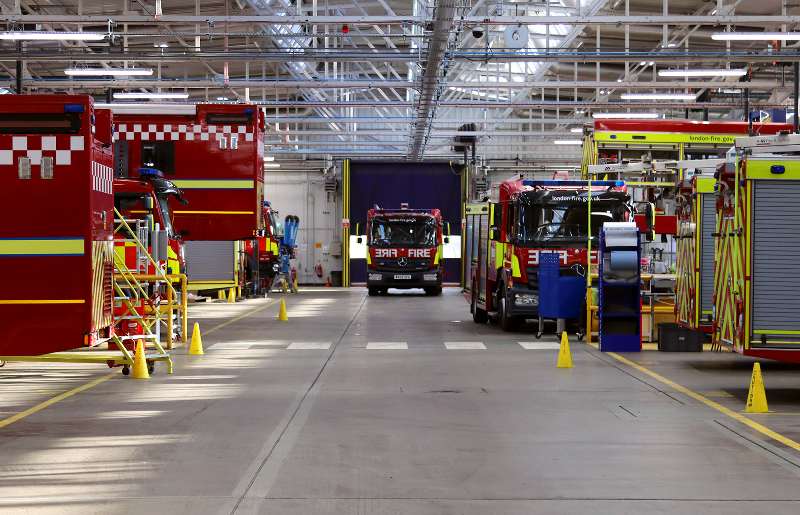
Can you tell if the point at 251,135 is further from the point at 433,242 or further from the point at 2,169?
the point at 433,242

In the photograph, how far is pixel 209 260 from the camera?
2973 centimetres

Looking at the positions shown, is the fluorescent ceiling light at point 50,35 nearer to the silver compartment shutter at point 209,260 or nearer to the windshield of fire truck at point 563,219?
the silver compartment shutter at point 209,260

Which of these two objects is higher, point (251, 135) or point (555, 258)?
point (251, 135)

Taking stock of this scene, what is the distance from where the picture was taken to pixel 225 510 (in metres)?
7.46

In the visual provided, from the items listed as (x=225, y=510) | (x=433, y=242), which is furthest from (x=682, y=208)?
(x=433, y=242)

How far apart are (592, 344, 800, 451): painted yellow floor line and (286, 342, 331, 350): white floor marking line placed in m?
5.03

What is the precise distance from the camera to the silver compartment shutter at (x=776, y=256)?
13.1m

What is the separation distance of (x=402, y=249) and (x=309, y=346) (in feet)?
68.8

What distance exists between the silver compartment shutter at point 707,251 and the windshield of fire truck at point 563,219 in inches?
229

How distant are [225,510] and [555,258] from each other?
14.6 m

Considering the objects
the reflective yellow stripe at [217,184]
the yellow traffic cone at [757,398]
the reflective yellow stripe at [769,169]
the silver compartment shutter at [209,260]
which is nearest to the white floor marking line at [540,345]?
the reflective yellow stripe at [217,184]

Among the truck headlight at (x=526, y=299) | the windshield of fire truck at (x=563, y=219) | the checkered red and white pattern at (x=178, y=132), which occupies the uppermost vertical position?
the checkered red and white pattern at (x=178, y=132)

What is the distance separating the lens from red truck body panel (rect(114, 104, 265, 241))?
22156 mm

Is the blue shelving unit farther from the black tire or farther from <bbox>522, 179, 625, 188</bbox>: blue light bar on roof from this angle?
the black tire
